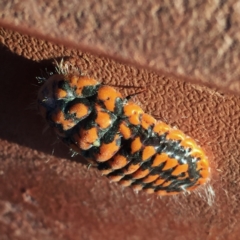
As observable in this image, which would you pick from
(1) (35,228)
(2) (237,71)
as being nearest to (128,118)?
(2) (237,71)

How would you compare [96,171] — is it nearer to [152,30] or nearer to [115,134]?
[115,134]

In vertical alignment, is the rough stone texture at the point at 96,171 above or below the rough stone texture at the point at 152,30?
below

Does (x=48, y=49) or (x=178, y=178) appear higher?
(x=48, y=49)

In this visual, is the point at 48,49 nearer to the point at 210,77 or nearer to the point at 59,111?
the point at 59,111

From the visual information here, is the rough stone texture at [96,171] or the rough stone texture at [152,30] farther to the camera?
the rough stone texture at [96,171]
